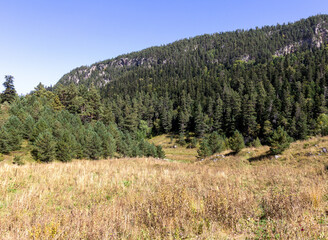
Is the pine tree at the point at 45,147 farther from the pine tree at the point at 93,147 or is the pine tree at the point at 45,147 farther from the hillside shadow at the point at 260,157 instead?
the hillside shadow at the point at 260,157

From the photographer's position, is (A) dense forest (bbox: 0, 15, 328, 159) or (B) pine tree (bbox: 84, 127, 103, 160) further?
(A) dense forest (bbox: 0, 15, 328, 159)

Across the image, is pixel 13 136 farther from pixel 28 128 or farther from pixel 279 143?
pixel 279 143

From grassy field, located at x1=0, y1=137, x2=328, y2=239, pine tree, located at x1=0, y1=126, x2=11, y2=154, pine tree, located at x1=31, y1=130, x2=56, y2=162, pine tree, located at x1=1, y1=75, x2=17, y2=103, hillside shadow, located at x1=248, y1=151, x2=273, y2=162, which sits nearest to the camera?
grassy field, located at x1=0, y1=137, x2=328, y2=239

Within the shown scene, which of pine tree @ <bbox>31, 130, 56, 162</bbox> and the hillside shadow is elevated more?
pine tree @ <bbox>31, 130, 56, 162</bbox>

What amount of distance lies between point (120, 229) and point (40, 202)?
10.7ft

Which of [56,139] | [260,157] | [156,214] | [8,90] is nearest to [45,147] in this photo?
[56,139]

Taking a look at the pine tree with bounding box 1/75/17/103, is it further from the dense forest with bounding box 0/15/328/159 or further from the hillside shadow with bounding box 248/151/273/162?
the hillside shadow with bounding box 248/151/273/162

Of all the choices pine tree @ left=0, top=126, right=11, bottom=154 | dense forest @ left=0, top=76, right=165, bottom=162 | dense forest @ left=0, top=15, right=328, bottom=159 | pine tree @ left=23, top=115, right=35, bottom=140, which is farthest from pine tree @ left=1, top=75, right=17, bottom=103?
pine tree @ left=0, top=126, right=11, bottom=154

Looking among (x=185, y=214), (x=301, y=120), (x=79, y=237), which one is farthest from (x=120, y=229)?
(x=301, y=120)

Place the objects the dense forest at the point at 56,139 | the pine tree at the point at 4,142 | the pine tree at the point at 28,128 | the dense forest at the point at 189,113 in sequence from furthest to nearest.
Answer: the dense forest at the point at 189,113
the pine tree at the point at 28,128
the dense forest at the point at 56,139
the pine tree at the point at 4,142

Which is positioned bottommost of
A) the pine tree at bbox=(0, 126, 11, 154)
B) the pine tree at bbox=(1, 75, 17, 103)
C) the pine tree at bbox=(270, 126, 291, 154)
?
the pine tree at bbox=(270, 126, 291, 154)

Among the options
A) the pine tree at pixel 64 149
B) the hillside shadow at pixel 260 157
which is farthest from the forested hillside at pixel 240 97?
the hillside shadow at pixel 260 157

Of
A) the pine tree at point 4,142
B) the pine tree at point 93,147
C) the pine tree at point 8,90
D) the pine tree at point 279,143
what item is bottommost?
the pine tree at point 93,147

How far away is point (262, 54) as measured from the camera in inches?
6939
